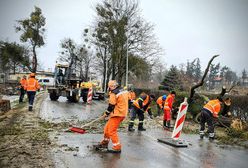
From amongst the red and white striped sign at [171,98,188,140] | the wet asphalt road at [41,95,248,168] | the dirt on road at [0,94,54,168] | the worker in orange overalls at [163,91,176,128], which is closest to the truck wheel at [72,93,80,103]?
the worker in orange overalls at [163,91,176,128]

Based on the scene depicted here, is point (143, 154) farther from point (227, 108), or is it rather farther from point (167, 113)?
point (227, 108)

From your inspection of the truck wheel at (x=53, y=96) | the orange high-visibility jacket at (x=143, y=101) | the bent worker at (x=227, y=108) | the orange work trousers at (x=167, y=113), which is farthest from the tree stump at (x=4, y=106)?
the bent worker at (x=227, y=108)

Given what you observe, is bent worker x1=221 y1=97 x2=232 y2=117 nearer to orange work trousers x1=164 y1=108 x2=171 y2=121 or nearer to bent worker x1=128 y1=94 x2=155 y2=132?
orange work trousers x1=164 y1=108 x2=171 y2=121

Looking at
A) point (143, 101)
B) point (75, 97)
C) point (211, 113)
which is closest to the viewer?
point (211, 113)

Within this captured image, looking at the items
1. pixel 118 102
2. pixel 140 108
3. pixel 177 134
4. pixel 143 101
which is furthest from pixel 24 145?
pixel 143 101

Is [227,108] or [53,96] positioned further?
[53,96]

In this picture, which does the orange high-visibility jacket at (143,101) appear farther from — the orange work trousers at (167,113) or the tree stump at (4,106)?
the tree stump at (4,106)

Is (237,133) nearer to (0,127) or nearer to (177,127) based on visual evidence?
(177,127)

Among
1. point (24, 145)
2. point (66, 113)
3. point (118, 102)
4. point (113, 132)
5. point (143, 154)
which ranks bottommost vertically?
point (143, 154)

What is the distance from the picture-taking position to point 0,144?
285 inches

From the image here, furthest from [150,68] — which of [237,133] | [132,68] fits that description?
[237,133]

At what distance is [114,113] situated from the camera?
728 cm

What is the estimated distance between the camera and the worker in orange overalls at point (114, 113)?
712 cm

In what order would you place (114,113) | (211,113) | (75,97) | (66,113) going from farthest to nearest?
(75,97)
(66,113)
(211,113)
(114,113)
